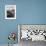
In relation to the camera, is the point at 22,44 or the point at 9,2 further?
the point at 9,2

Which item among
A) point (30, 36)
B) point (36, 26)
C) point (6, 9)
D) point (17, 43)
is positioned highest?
point (6, 9)

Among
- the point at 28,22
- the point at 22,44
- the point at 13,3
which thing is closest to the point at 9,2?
the point at 13,3

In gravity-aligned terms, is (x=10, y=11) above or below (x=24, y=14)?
above

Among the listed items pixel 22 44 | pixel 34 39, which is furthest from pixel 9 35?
pixel 34 39

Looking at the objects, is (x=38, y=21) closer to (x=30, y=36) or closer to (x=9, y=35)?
(x=30, y=36)

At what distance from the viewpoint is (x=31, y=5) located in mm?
4227

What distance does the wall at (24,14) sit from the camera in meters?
4.22

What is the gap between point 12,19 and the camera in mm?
4223

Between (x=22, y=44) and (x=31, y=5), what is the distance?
135cm

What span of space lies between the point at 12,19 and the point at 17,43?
0.83 metres

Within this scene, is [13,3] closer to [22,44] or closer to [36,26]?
[36,26]

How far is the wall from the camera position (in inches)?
166

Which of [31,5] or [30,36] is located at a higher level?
[31,5]

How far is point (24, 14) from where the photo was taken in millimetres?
4227
